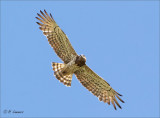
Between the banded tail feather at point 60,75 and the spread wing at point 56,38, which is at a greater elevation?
the spread wing at point 56,38

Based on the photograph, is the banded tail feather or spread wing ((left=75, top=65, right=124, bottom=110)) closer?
the banded tail feather

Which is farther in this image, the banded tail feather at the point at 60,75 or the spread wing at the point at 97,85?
the spread wing at the point at 97,85

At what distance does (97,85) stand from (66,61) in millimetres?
1775

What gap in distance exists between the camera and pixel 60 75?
1375cm

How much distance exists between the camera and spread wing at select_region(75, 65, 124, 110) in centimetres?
1409

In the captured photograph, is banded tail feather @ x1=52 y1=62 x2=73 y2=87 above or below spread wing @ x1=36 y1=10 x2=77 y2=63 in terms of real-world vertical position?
below

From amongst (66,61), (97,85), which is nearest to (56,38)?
(66,61)

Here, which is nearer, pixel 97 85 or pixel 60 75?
pixel 60 75

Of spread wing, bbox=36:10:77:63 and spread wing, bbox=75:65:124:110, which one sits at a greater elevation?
spread wing, bbox=36:10:77:63

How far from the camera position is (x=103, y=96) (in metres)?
14.2

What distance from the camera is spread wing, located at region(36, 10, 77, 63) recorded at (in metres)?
13.7

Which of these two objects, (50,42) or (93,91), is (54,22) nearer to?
(50,42)

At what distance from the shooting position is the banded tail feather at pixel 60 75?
13.6 m

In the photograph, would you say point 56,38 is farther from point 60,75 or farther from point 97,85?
point 97,85
